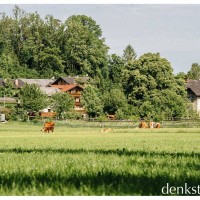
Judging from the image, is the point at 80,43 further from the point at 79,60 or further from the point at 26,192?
the point at 26,192

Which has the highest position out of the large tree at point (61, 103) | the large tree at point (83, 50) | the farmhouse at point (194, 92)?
the large tree at point (83, 50)

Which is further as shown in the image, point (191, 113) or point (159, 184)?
point (191, 113)

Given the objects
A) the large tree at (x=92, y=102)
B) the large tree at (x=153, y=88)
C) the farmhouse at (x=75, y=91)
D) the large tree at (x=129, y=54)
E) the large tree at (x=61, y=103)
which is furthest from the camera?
the large tree at (x=129, y=54)

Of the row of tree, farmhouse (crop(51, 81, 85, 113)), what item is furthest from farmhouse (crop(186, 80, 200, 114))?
farmhouse (crop(51, 81, 85, 113))

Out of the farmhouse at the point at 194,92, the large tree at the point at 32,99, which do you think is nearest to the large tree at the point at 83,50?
the farmhouse at the point at 194,92

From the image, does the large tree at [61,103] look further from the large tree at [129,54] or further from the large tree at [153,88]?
the large tree at [129,54]

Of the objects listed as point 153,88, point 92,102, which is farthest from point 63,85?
point 153,88

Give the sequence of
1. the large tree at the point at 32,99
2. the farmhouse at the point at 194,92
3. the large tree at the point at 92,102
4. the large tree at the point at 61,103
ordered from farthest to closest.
→ 1. the farmhouse at the point at 194,92
2. the large tree at the point at 92,102
3. the large tree at the point at 61,103
4. the large tree at the point at 32,99

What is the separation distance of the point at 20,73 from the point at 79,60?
1675cm

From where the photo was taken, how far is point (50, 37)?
157 meters

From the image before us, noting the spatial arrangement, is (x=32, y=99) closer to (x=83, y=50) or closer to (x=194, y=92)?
(x=194, y=92)

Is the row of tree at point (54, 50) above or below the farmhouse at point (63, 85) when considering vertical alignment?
above

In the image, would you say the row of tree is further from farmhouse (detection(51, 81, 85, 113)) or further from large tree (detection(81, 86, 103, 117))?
large tree (detection(81, 86, 103, 117))

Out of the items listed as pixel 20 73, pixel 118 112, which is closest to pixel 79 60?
pixel 20 73
